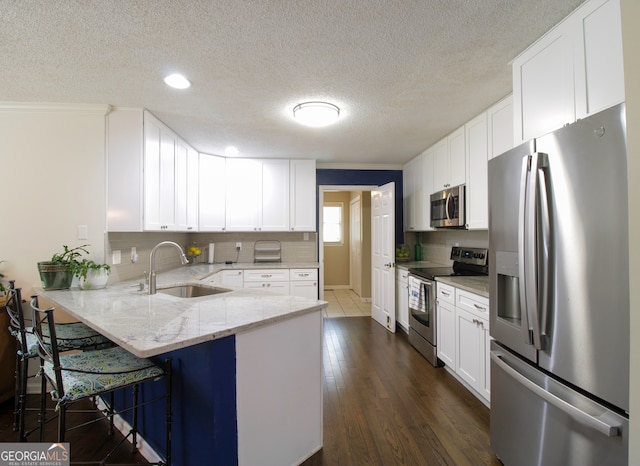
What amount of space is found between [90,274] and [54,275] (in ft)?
0.82

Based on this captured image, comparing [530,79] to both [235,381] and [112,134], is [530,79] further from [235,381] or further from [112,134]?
[112,134]

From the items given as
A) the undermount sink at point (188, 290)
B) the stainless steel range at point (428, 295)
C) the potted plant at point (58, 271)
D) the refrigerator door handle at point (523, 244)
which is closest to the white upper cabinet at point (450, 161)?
the stainless steel range at point (428, 295)

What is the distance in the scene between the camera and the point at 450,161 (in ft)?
10.4

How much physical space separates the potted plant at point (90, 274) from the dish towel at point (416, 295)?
114 inches

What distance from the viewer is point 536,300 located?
4.23 ft

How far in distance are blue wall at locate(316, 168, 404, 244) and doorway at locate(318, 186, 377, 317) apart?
8cm

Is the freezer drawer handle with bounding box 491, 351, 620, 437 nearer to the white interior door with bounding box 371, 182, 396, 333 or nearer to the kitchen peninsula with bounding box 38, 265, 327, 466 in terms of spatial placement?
the kitchen peninsula with bounding box 38, 265, 327, 466

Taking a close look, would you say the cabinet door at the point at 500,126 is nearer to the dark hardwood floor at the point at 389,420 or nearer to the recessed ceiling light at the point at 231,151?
the dark hardwood floor at the point at 389,420

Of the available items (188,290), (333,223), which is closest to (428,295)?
(188,290)

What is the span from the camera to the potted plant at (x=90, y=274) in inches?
88.5

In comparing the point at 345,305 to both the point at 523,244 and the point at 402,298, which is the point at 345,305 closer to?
the point at 402,298

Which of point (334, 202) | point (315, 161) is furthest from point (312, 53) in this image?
point (334, 202)

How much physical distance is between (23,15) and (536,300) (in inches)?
108

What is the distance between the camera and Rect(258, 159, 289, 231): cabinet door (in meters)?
4.29
